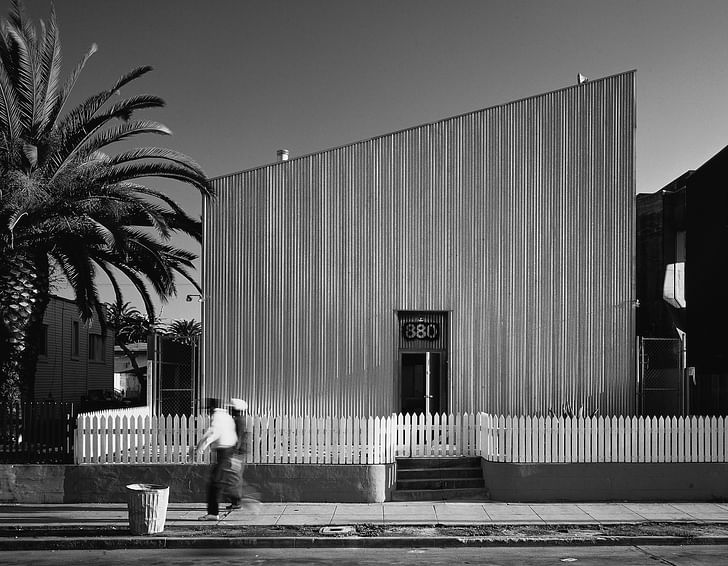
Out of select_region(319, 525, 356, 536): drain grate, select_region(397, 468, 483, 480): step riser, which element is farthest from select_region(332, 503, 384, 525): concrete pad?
select_region(397, 468, 483, 480): step riser

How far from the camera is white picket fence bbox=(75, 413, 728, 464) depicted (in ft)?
47.2

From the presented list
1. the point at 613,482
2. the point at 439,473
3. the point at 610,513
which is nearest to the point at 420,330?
the point at 439,473

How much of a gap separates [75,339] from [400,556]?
28496 mm

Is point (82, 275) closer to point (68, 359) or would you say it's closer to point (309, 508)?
point (309, 508)

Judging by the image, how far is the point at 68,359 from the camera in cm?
3550

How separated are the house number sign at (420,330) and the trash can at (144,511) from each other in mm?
7480

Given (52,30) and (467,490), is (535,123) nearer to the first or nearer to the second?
(467,490)

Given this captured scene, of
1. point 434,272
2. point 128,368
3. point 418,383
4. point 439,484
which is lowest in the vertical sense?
point 439,484

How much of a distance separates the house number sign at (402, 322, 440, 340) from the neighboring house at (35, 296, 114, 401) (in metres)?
17.2

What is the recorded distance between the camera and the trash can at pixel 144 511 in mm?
11781

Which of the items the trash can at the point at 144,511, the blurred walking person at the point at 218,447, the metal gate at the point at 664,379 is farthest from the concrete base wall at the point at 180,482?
the metal gate at the point at 664,379

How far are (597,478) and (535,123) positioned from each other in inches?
312

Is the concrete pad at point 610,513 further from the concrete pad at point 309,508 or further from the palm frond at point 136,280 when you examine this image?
the palm frond at point 136,280

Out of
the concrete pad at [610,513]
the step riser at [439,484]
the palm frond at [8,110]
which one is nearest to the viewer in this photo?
the concrete pad at [610,513]
